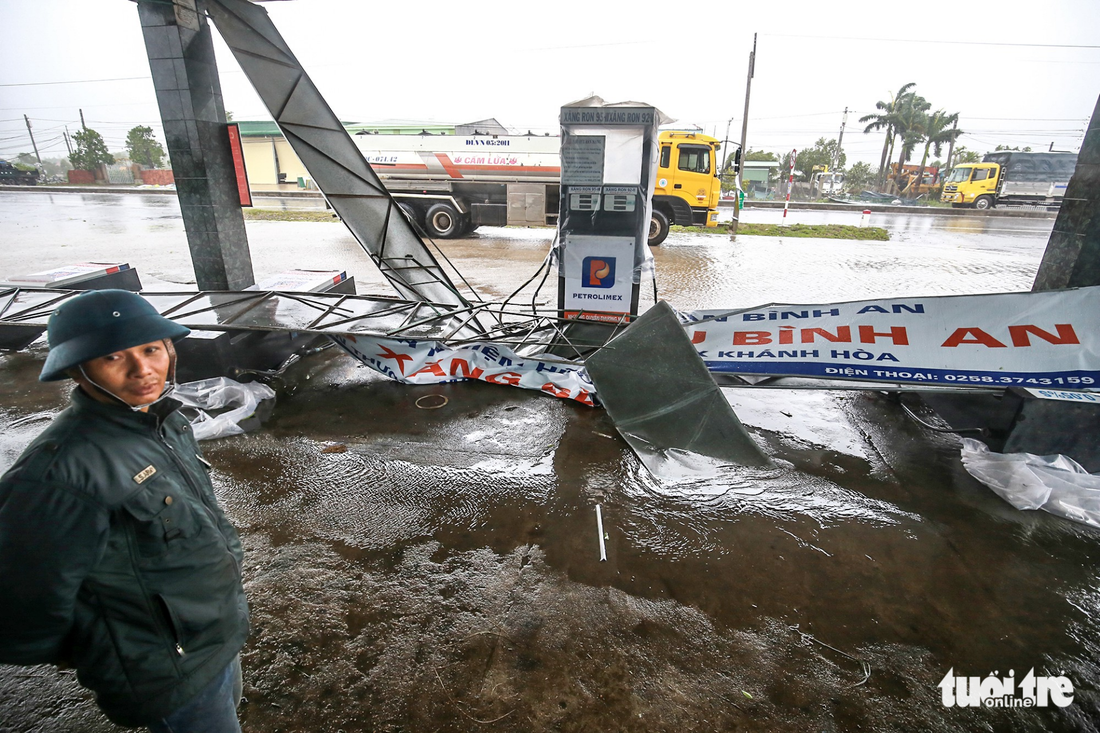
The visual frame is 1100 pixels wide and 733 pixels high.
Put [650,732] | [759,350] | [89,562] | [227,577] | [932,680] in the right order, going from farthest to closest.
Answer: [759,350]
[932,680]
[650,732]
[227,577]
[89,562]

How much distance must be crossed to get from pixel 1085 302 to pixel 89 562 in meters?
5.20

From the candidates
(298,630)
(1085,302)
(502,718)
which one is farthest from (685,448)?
(1085,302)

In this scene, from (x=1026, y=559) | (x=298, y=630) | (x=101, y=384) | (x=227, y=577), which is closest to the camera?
(x=101, y=384)

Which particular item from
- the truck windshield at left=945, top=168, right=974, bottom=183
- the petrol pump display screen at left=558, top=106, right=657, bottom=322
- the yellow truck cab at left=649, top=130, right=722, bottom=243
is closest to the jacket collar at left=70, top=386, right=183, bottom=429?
the petrol pump display screen at left=558, top=106, right=657, bottom=322

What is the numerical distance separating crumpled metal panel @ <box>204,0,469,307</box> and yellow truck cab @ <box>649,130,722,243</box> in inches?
320

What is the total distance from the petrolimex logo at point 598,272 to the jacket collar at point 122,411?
438cm

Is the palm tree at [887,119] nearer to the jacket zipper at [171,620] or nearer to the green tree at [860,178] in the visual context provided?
the green tree at [860,178]

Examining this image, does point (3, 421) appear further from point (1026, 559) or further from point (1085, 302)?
point (1085, 302)

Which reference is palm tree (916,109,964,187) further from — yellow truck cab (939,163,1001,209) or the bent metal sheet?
the bent metal sheet

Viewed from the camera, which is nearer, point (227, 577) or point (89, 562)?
point (89, 562)

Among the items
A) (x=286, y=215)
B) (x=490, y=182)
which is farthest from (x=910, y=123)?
(x=286, y=215)

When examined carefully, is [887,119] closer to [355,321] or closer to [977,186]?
[977,186]

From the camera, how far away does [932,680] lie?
2209mm

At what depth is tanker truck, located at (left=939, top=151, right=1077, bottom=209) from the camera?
26406mm
